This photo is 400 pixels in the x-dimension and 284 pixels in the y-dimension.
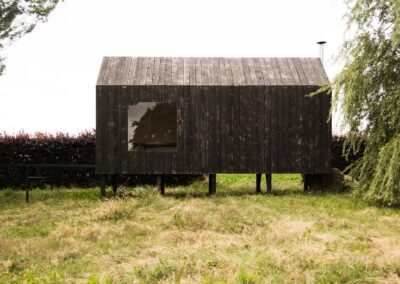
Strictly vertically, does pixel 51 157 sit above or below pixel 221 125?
below

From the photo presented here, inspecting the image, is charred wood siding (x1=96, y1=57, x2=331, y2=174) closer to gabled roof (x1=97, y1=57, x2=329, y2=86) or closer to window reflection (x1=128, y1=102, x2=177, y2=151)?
gabled roof (x1=97, y1=57, x2=329, y2=86)

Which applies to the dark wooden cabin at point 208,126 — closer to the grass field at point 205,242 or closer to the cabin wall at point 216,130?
the cabin wall at point 216,130

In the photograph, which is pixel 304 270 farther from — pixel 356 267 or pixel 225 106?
pixel 225 106

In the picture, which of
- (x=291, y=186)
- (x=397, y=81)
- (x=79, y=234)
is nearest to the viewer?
(x=79, y=234)

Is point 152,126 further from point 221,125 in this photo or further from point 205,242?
point 205,242

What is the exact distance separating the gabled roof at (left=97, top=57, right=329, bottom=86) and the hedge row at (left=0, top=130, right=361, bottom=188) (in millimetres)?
4163

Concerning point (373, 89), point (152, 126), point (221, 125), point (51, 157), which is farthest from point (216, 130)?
point (51, 157)

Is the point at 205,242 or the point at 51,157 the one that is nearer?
the point at 205,242

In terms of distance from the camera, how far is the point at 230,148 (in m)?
13.5

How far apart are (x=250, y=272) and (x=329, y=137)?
8.85m

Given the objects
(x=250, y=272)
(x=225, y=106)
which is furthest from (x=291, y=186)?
(x=250, y=272)

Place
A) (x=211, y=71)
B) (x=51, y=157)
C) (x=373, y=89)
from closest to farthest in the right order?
(x=373, y=89), (x=211, y=71), (x=51, y=157)

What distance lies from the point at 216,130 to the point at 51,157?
279 inches

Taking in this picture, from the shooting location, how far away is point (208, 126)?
531 inches
